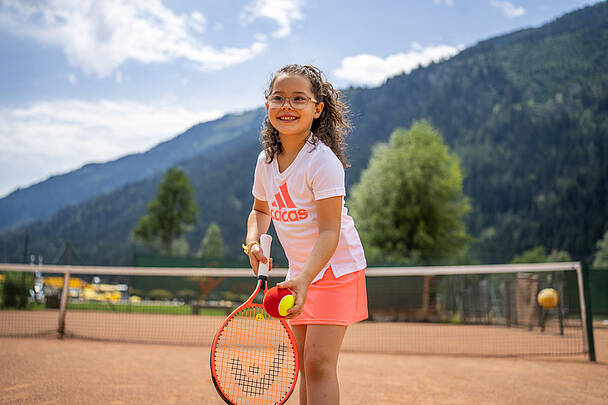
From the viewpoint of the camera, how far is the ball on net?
202cm

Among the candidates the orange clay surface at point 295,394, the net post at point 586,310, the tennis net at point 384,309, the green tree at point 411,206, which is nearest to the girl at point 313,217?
the orange clay surface at point 295,394

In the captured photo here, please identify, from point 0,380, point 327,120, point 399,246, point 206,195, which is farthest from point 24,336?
point 206,195

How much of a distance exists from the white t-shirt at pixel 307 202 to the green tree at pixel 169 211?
156ft

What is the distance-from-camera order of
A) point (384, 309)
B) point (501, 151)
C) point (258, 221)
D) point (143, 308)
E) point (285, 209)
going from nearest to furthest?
point (285, 209) → point (258, 221) → point (143, 308) → point (384, 309) → point (501, 151)

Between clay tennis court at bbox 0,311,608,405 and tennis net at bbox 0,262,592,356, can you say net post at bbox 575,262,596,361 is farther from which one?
clay tennis court at bbox 0,311,608,405

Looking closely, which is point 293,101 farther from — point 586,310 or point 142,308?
point 142,308

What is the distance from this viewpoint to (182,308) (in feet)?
58.4

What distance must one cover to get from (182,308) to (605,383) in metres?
14.5

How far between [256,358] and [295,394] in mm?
2357

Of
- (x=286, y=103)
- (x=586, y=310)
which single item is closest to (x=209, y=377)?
(x=286, y=103)

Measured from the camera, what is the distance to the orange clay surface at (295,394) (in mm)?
4426

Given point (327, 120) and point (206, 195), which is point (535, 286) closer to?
point (327, 120)

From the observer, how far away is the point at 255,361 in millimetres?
2555

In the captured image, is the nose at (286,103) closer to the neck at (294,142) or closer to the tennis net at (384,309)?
the neck at (294,142)
